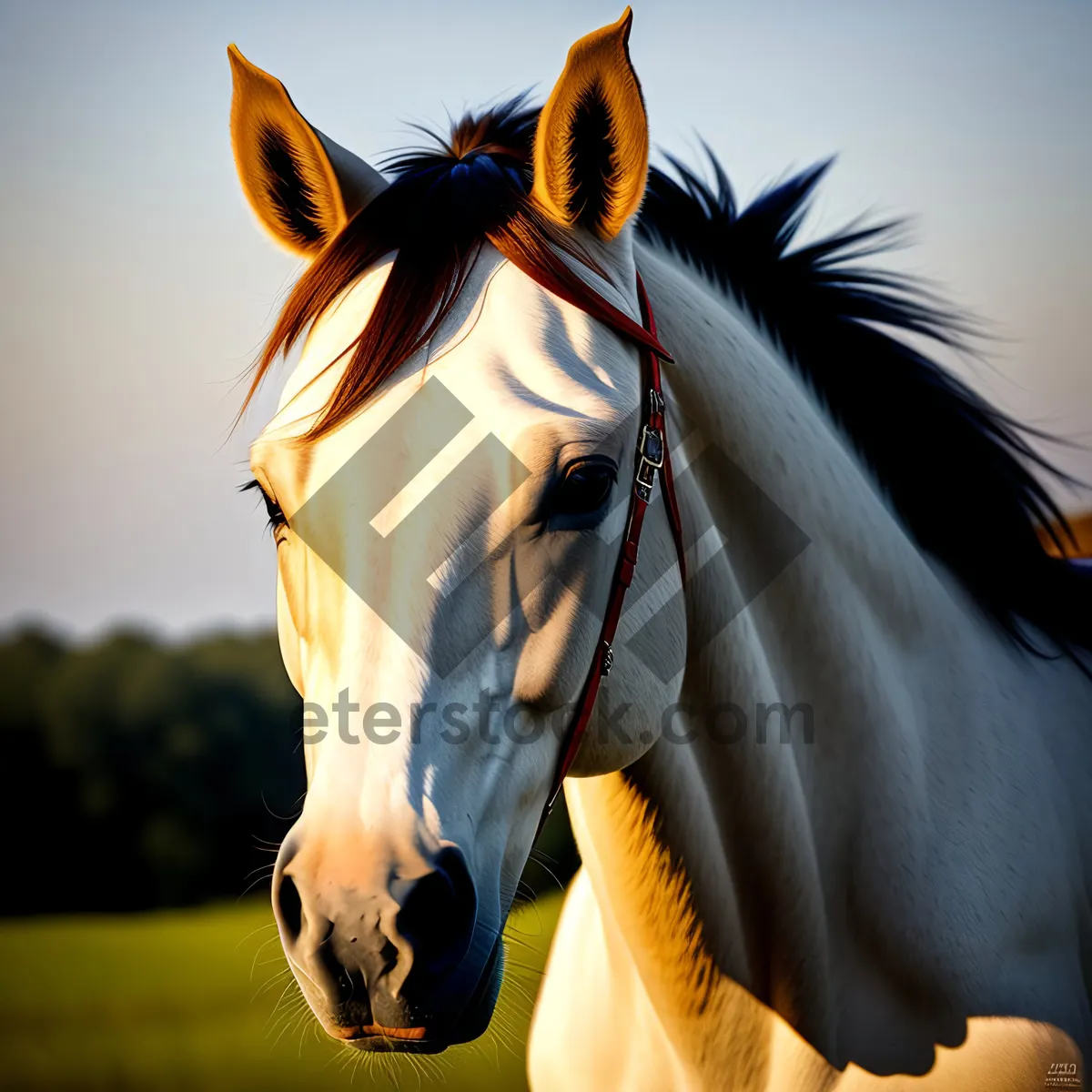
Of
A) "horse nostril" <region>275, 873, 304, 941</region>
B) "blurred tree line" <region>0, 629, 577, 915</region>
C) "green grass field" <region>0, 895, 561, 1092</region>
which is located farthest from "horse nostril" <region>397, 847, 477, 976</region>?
"blurred tree line" <region>0, 629, 577, 915</region>

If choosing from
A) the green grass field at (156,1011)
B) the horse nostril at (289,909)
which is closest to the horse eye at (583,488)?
the horse nostril at (289,909)

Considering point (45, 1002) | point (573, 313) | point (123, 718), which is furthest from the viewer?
point (123, 718)

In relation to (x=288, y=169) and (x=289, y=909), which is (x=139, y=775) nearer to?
(x=288, y=169)

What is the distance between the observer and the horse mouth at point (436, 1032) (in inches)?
40.6

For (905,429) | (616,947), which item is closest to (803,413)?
(905,429)

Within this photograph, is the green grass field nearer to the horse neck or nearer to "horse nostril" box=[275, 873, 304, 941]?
the horse neck

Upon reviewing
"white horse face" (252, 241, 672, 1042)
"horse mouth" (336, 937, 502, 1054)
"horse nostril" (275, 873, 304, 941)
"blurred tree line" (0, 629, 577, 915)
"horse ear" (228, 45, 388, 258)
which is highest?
"horse ear" (228, 45, 388, 258)

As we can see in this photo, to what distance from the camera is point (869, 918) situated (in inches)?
59.0

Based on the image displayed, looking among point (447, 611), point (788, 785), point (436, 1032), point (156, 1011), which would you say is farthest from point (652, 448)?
point (156, 1011)

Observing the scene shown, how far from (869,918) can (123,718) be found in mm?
13698

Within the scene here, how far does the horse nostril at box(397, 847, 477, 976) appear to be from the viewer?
0.98 meters

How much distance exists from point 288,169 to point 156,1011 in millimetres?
9511

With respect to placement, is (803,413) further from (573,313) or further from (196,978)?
(196,978)

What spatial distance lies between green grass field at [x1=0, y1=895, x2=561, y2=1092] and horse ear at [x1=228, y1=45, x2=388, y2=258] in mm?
4065
